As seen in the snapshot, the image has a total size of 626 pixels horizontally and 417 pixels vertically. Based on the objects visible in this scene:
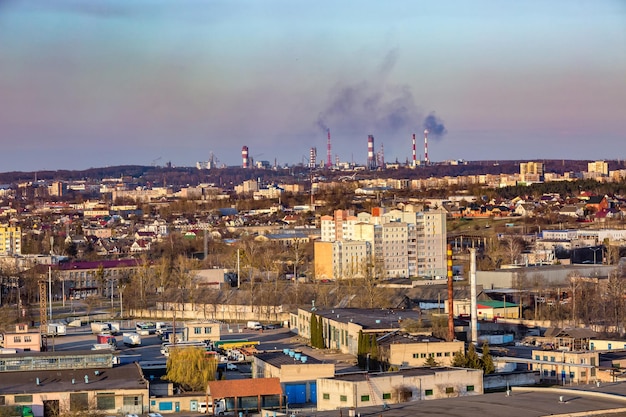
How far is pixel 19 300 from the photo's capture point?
19531mm

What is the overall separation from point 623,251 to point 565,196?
17.1 meters

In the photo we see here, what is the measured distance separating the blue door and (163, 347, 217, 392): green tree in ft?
2.70

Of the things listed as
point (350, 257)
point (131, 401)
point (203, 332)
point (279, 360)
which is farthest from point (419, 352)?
point (350, 257)

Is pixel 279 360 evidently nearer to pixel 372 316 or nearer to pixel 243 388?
pixel 243 388

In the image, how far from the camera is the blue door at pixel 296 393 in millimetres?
10266

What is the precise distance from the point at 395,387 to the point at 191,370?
2.37 m

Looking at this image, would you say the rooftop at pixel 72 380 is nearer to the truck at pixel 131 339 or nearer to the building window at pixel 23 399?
the building window at pixel 23 399

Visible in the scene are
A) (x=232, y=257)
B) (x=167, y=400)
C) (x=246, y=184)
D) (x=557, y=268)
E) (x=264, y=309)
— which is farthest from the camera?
(x=246, y=184)

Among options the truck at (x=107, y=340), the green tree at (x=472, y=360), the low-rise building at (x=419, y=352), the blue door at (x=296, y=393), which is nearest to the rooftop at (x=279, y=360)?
the blue door at (x=296, y=393)

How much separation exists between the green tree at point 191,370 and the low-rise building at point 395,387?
1.74 metres

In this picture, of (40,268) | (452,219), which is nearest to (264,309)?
(40,268)

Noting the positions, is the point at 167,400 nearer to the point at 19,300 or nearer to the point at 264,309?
the point at 264,309

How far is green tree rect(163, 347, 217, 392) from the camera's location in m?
10.9

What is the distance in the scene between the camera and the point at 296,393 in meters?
10.4
